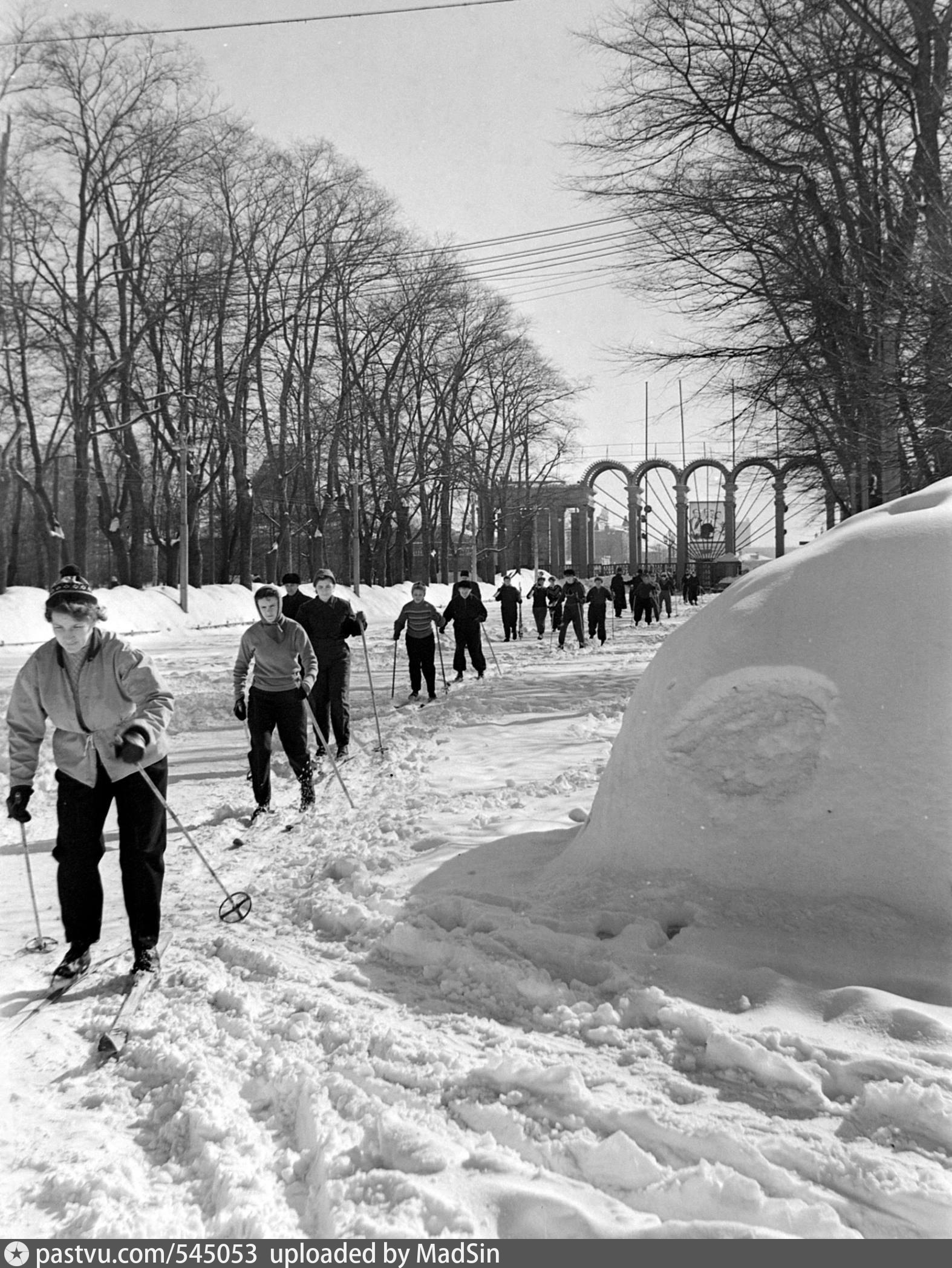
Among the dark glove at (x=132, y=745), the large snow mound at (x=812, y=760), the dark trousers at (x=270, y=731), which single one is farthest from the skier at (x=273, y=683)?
the large snow mound at (x=812, y=760)

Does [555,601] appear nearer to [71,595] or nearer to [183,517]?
[183,517]

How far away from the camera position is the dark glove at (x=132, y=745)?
12.2 feet

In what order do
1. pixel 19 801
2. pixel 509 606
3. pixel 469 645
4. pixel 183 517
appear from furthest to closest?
1. pixel 183 517
2. pixel 509 606
3. pixel 469 645
4. pixel 19 801

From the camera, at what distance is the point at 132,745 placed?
373 centimetres

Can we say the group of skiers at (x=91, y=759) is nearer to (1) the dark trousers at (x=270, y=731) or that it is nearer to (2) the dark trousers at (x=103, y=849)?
(2) the dark trousers at (x=103, y=849)

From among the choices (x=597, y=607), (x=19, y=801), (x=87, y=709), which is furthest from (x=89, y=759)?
(x=597, y=607)

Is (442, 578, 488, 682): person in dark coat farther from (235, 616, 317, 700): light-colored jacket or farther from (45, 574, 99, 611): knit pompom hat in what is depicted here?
(45, 574, 99, 611): knit pompom hat

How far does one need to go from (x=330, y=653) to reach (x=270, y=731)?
188 cm

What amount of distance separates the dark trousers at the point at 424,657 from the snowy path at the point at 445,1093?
7.61 metres

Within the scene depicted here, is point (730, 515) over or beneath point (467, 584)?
over

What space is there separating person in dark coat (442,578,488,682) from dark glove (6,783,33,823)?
10823 millimetres

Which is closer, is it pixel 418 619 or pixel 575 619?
pixel 418 619
